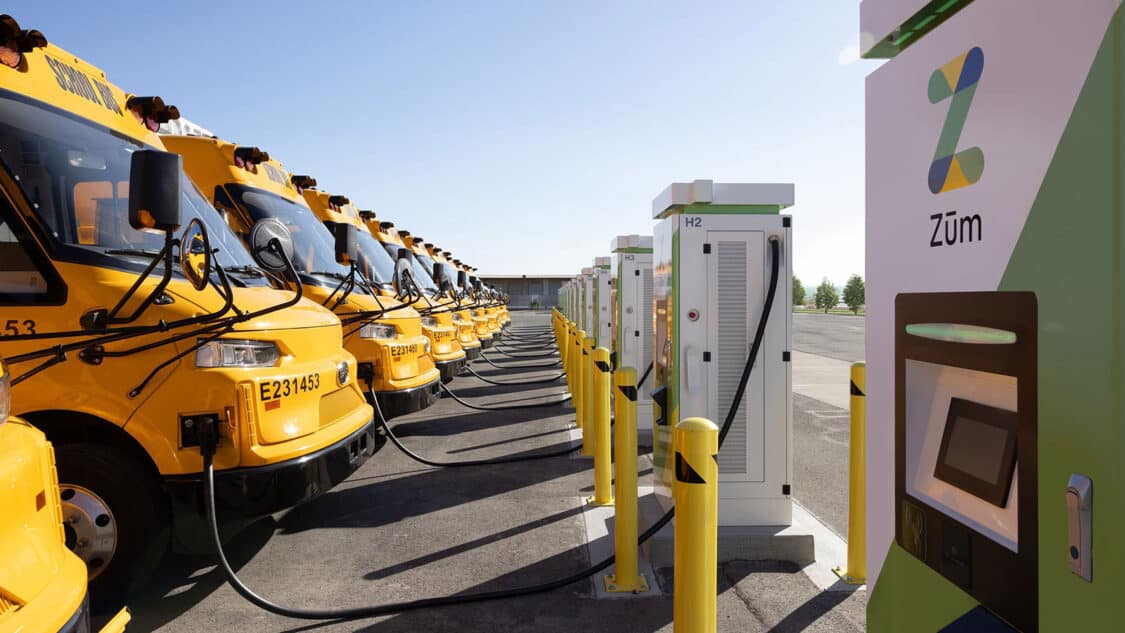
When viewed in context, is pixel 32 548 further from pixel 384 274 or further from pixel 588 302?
pixel 588 302

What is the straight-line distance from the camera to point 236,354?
12.4 feet

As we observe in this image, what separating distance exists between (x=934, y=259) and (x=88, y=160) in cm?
441

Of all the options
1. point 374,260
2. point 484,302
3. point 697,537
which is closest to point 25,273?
point 697,537

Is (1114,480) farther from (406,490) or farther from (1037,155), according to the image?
(406,490)

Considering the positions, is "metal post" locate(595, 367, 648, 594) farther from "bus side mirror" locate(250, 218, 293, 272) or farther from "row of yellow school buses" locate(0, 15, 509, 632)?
"bus side mirror" locate(250, 218, 293, 272)

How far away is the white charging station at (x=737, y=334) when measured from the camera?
4.66 metres

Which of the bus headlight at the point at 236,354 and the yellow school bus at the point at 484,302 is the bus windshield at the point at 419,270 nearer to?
the yellow school bus at the point at 484,302

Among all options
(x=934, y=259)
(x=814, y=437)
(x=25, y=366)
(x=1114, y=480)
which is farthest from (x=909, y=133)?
(x=814, y=437)

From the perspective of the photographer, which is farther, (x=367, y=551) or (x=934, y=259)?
(x=367, y=551)

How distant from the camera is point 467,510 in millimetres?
5496

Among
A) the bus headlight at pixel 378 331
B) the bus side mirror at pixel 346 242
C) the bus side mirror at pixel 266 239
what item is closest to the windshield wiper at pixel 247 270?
the bus side mirror at pixel 266 239

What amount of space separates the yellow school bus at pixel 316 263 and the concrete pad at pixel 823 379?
577cm

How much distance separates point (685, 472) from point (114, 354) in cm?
307

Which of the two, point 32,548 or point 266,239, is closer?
point 32,548
